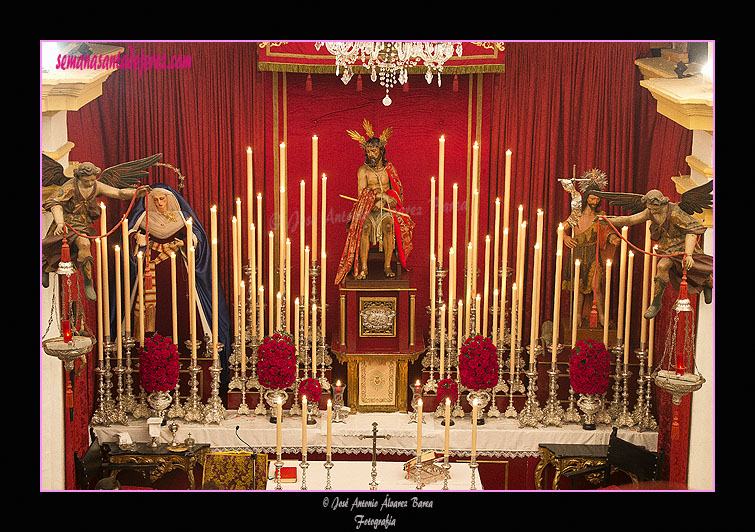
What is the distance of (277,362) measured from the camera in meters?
11.4

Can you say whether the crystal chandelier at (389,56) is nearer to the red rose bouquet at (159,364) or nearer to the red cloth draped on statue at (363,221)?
the red cloth draped on statue at (363,221)

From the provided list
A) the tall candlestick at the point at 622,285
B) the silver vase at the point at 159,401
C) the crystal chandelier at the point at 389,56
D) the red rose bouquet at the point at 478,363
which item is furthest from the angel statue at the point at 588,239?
the silver vase at the point at 159,401

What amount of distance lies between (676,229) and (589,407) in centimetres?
193

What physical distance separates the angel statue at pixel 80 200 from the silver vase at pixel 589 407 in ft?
14.0

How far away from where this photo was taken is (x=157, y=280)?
12.4m

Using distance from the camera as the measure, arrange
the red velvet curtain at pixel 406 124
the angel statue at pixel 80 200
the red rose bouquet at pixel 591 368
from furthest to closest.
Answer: the red velvet curtain at pixel 406 124, the red rose bouquet at pixel 591 368, the angel statue at pixel 80 200

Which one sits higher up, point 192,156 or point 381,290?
point 192,156

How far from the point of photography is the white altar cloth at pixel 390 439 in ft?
37.9

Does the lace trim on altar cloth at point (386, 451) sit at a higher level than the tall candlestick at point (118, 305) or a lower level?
lower

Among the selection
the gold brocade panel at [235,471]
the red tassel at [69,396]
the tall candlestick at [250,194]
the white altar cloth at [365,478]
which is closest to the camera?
the white altar cloth at [365,478]

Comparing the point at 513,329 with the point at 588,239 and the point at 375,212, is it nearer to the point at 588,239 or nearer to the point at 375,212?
the point at 588,239

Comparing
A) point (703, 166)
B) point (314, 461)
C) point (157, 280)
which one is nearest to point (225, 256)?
point (157, 280)

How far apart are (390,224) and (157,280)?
231 centimetres

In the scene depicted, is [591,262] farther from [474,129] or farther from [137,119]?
[137,119]
